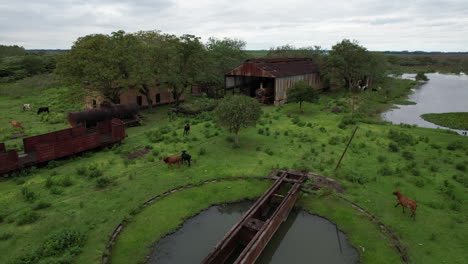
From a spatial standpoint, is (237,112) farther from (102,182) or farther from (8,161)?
(8,161)

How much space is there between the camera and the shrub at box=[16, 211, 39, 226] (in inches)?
456

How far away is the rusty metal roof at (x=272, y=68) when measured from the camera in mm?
38438

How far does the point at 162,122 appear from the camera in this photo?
29.7 m

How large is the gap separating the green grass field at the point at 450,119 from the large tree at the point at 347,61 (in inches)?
518

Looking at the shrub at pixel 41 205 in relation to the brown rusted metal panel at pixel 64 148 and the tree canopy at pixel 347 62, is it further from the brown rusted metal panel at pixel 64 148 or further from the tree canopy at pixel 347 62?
the tree canopy at pixel 347 62

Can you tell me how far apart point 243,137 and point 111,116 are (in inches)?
554

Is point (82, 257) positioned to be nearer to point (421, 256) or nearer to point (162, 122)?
point (421, 256)

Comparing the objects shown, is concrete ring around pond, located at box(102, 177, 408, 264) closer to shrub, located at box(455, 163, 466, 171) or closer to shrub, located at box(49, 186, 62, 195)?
shrub, located at box(49, 186, 62, 195)

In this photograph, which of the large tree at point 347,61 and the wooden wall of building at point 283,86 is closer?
the wooden wall of building at point 283,86

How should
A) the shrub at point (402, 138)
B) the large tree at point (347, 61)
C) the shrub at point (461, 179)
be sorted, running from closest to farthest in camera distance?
the shrub at point (461, 179)
the shrub at point (402, 138)
the large tree at point (347, 61)

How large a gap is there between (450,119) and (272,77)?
2286cm

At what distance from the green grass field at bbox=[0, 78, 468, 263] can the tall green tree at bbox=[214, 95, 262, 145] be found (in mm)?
2117

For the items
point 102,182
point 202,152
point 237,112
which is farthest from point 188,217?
point 237,112

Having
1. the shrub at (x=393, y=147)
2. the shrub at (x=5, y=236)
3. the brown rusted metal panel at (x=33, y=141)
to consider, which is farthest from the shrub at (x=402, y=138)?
the brown rusted metal panel at (x=33, y=141)
